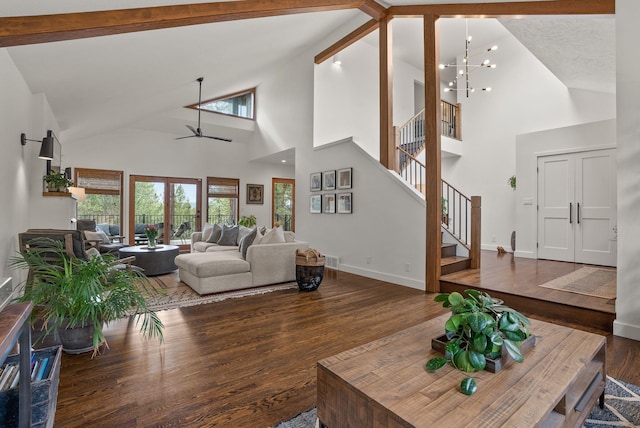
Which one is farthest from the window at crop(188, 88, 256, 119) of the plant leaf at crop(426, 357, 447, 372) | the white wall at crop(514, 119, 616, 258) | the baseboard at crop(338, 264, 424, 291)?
the plant leaf at crop(426, 357, 447, 372)

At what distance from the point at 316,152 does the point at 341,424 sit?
5.91 meters

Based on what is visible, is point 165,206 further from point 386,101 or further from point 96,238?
point 386,101

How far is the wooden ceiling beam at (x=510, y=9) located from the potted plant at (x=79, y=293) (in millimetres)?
4863

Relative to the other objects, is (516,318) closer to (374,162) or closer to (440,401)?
(440,401)

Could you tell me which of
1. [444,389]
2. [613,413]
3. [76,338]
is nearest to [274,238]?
[76,338]

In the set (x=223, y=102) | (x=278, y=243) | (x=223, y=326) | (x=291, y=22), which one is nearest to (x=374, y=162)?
(x=278, y=243)

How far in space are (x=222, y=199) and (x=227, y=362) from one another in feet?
24.3

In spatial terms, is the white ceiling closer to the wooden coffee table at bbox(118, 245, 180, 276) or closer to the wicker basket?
the wooden coffee table at bbox(118, 245, 180, 276)

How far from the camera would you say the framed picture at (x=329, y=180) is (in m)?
6.25

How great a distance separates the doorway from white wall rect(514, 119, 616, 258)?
756cm

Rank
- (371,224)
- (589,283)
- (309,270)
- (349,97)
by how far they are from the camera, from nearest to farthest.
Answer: (589,283) < (309,270) < (371,224) < (349,97)

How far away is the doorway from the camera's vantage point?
8.05 m

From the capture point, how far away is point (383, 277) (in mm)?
5145

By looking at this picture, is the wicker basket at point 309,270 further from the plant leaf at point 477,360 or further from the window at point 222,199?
the window at point 222,199
